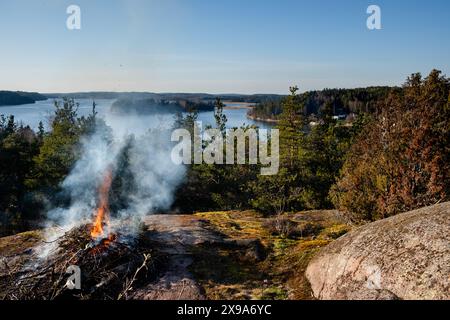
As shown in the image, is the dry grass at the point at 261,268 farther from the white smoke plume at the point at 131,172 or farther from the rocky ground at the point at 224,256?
the white smoke plume at the point at 131,172

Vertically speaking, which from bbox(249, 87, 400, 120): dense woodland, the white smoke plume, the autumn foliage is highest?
bbox(249, 87, 400, 120): dense woodland

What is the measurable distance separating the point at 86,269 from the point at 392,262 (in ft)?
23.2

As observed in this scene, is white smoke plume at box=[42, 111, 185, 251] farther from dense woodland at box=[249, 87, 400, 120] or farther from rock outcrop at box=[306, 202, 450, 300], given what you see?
dense woodland at box=[249, 87, 400, 120]

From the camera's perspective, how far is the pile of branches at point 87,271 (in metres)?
8.95

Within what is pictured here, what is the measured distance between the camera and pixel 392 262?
24.0 feet

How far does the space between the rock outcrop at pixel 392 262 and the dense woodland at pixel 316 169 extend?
465 centimetres

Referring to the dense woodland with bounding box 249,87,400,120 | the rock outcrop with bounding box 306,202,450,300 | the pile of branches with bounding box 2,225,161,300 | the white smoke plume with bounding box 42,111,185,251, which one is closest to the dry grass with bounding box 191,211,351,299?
the rock outcrop with bounding box 306,202,450,300

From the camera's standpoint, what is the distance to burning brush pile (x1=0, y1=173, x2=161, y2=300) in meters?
9.00

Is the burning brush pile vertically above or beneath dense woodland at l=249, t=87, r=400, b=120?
beneath

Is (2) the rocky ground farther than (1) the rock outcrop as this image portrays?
Yes

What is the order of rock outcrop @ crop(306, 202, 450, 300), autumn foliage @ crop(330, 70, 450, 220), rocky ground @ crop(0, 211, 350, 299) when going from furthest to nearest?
autumn foliage @ crop(330, 70, 450, 220)
rocky ground @ crop(0, 211, 350, 299)
rock outcrop @ crop(306, 202, 450, 300)

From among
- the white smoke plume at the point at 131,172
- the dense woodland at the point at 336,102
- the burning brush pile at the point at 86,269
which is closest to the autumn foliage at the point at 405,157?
the burning brush pile at the point at 86,269

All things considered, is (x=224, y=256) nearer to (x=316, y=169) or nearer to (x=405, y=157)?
(x=405, y=157)
